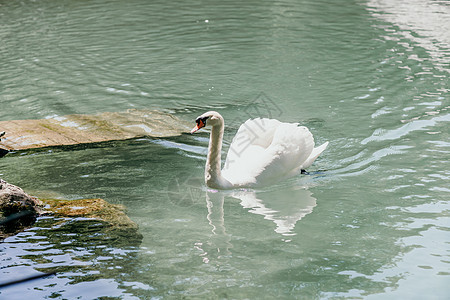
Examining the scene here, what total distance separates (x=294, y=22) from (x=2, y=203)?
1347cm

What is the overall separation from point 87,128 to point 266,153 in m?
3.53

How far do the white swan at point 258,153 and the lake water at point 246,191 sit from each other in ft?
0.59

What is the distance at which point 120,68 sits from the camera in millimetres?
13148

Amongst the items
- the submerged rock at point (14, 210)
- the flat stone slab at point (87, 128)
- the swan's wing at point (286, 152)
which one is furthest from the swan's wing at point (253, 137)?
the submerged rock at point (14, 210)

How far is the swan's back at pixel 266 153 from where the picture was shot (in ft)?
23.2

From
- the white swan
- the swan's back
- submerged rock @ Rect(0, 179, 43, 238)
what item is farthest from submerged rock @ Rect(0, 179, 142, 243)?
the swan's back

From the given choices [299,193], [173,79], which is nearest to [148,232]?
[299,193]

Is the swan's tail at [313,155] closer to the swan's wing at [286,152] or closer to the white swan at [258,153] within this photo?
the white swan at [258,153]

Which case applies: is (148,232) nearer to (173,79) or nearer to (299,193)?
(299,193)

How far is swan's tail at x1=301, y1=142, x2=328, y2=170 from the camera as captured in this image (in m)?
7.65

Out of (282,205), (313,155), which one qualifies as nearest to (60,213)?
(282,205)

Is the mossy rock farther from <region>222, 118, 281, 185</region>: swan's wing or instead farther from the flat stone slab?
the flat stone slab

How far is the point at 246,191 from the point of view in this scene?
7.05 m

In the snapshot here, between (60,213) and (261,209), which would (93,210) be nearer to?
(60,213)
